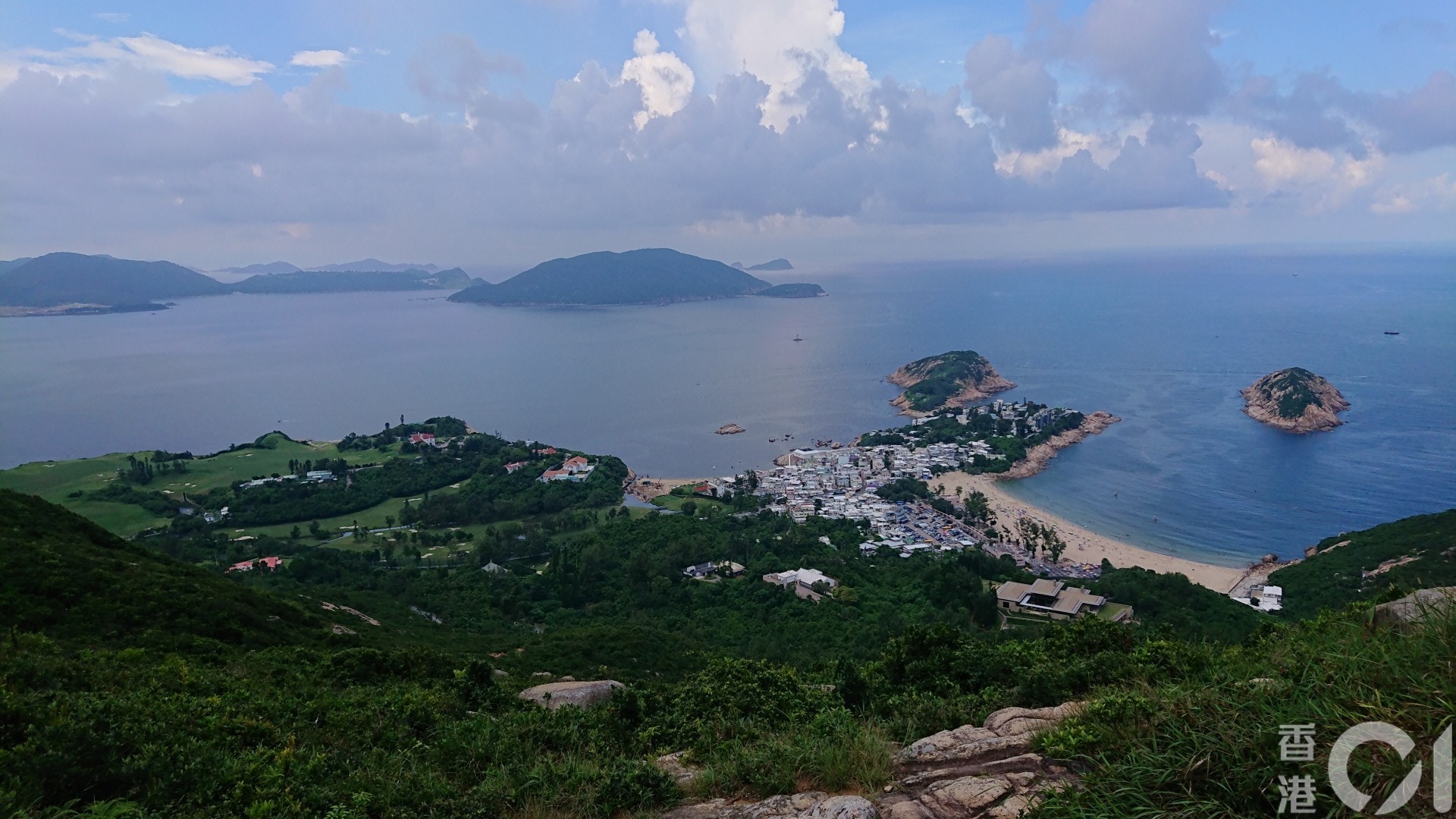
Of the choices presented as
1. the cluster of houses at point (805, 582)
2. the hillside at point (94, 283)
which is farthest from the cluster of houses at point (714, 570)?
the hillside at point (94, 283)

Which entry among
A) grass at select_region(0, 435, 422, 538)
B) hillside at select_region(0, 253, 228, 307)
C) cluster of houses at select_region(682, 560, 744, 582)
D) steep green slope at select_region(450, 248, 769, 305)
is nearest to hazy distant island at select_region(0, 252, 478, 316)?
hillside at select_region(0, 253, 228, 307)

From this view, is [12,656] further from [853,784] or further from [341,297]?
[341,297]

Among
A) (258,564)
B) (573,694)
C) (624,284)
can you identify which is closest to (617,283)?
(624,284)

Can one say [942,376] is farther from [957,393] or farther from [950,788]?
[950,788]

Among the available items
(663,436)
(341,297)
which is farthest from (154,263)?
(663,436)

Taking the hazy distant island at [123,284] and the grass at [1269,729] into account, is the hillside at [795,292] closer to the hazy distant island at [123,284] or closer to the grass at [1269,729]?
the hazy distant island at [123,284]

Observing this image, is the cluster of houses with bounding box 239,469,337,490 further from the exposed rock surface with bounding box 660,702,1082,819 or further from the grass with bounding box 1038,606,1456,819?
the grass with bounding box 1038,606,1456,819
